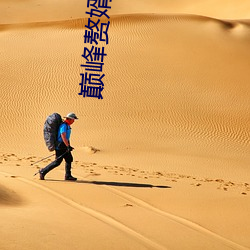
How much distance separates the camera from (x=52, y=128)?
899 cm

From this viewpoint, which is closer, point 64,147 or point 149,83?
point 64,147

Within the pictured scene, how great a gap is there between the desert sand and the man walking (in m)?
0.28

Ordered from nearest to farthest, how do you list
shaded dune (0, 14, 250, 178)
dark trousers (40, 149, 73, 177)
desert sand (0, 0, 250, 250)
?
desert sand (0, 0, 250, 250), dark trousers (40, 149, 73, 177), shaded dune (0, 14, 250, 178)

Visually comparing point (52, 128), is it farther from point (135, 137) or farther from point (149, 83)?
point (149, 83)

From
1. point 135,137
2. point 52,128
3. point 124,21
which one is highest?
point 124,21

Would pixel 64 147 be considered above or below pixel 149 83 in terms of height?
below

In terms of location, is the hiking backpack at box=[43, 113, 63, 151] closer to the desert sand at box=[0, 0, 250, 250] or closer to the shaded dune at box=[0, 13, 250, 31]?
the desert sand at box=[0, 0, 250, 250]

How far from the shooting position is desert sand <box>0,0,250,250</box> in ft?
20.2

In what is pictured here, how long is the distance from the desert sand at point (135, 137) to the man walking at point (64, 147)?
0.92ft

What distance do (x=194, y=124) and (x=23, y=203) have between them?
11.7 meters

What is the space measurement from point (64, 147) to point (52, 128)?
44 cm

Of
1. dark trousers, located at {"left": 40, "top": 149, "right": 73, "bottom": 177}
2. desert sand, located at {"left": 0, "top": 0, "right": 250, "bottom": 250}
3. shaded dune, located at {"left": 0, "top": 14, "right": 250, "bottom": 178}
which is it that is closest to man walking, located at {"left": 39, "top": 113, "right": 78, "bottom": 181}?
dark trousers, located at {"left": 40, "top": 149, "right": 73, "bottom": 177}

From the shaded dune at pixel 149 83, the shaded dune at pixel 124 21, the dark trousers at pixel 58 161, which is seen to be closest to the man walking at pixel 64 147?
the dark trousers at pixel 58 161

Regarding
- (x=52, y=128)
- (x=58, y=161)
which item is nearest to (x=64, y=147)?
(x=58, y=161)
